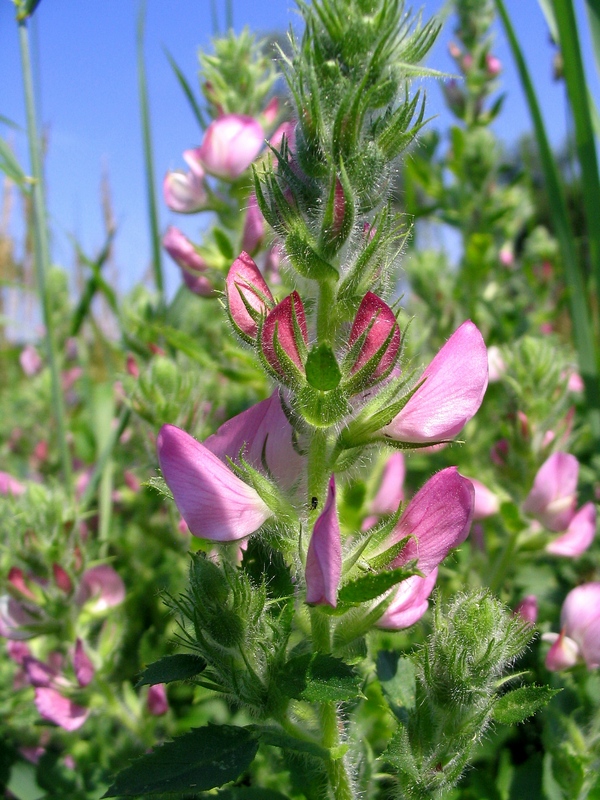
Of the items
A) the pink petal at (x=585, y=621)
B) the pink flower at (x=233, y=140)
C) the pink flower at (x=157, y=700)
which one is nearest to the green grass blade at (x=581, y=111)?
the pink flower at (x=233, y=140)

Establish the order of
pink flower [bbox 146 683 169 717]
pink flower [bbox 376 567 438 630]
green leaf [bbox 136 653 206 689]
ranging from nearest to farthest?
green leaf [bbox 136 653 206 689]
pink flower [bbox 376 567 438 630]
pink flower [bbox 146 683 169 717]

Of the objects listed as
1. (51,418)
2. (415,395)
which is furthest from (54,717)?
(51,418)

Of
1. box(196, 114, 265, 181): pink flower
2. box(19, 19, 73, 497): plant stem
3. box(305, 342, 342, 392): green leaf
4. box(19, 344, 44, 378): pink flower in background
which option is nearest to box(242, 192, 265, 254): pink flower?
box(196, 114, 265, 181): pink flower

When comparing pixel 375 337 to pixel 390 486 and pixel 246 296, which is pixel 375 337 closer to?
pixel 246 296

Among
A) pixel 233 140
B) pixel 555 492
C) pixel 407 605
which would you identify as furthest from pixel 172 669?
pixel 233 140

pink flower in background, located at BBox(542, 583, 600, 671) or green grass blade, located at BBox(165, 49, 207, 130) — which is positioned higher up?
green grass blade, located at BBox(165, 49, 207, 130)

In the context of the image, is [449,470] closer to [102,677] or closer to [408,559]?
[408,559]

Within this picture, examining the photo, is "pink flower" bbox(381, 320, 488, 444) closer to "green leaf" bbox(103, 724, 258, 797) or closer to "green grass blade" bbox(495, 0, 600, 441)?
"green leaf" bbox(103, 724, 258, 797)
